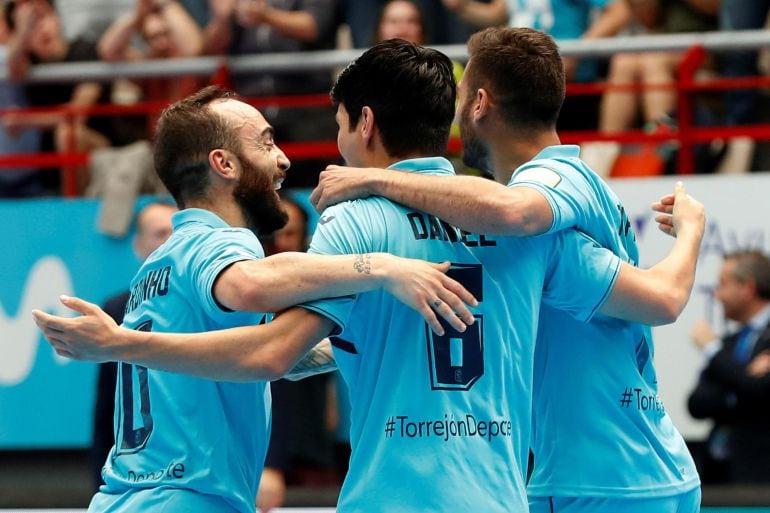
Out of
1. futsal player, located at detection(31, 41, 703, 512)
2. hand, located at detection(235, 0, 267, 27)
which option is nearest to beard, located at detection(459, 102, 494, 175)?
futsal player, located at detection(31, 41, 703, 512)

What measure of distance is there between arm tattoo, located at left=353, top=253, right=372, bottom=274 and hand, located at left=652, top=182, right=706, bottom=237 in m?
1.11

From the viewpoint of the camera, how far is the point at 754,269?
7551 mm

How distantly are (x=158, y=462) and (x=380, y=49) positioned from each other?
4.07ft

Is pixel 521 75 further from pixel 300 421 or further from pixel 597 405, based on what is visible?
pixel 300 421

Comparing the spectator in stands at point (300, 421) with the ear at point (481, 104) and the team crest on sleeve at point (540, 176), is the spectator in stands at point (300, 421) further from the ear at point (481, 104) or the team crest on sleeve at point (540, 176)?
the team crest on sleeve at point (540, 176)

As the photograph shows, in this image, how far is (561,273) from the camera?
3562 mm

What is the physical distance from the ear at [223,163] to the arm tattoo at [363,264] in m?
0.71

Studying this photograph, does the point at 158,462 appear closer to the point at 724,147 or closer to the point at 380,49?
the point at 380,49

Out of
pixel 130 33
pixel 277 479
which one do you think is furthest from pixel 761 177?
pixel 130 33

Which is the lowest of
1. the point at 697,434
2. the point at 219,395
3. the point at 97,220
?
the point at 697,434

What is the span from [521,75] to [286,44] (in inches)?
212

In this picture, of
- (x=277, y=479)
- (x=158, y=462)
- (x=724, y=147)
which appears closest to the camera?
(x=158, y=462)

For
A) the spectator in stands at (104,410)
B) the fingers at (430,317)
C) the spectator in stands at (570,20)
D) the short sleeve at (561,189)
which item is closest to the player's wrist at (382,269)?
the fingers at (430,317)

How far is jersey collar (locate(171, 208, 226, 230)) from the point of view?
3670 millimetres
